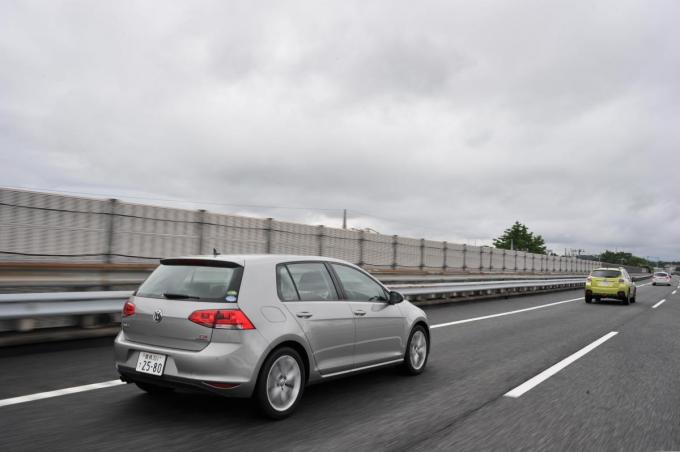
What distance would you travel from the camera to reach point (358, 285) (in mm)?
6113

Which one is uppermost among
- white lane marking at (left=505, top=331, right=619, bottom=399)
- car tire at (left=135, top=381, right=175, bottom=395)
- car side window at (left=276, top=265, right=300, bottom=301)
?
car side window at (left=276, top=265, right=300, bottom=301)

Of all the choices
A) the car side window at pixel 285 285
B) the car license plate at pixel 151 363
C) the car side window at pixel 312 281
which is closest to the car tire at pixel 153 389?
the car license plate at pixel 151 363

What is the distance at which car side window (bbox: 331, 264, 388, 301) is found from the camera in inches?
233

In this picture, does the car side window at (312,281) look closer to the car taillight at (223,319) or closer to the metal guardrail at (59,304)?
the car taillight at (223,319)

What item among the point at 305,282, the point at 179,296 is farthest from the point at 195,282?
the point at 305,282

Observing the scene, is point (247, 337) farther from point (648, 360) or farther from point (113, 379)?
point (648, 360)

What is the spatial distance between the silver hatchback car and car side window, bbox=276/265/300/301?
0.01m

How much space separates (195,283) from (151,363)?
74 cm

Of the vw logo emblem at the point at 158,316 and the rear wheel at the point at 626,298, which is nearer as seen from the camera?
the vw logo emblem at the point at 158,316

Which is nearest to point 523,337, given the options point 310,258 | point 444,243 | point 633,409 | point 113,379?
point 633,409

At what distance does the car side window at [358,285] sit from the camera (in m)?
5.91

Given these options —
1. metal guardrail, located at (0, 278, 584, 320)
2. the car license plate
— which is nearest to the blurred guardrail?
metal guardrail, located at (0, 278, 584, 320)

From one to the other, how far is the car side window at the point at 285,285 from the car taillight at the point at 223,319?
1.69 ft

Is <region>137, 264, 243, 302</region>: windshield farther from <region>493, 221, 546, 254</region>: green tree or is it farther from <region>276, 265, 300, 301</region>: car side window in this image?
<region>493, 221, 546, 254</region>: green tree
